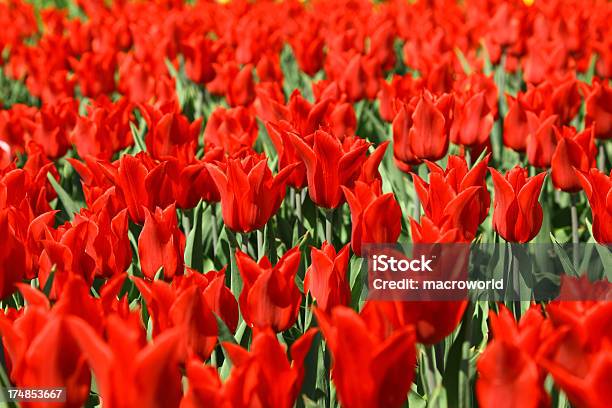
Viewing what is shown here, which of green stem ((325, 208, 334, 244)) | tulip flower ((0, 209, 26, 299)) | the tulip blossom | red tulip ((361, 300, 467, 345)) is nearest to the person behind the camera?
red tulip ((361, 300, 467, 345))

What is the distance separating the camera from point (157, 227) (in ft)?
6.92

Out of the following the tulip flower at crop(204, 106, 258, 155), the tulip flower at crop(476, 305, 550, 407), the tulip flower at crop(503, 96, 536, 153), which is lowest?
the tulip flower at crop(476, 305, 550, 407)

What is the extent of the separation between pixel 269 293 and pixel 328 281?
5.4 inches

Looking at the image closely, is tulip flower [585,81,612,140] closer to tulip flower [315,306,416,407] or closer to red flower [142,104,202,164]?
red flower [142,104,202,164]

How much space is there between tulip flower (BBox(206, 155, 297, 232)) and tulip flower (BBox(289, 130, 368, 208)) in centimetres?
9

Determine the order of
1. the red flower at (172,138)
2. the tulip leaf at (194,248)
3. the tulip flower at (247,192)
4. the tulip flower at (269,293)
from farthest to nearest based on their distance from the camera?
1. the red flower at (172,138)
2. the tulip leaf at (194,248)
3. the tulip flower at (247,192)
4. the tulip flower at (269,293)

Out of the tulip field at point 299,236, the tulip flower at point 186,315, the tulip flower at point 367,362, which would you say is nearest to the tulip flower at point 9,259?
the tulip field at point 299,236

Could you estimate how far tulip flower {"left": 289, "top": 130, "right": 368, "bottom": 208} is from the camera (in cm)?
233

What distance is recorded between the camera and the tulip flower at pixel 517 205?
210 centimetres

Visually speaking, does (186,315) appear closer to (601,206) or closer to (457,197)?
(457,197)

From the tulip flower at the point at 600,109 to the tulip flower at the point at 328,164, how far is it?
1.09 metres

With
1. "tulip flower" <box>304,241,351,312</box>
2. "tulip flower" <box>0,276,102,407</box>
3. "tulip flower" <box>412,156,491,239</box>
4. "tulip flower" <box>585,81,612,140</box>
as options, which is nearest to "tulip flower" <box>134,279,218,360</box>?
"tulip flower" <box>0,276,102,407</box>

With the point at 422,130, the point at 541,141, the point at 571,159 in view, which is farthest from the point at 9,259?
the point at 541,141

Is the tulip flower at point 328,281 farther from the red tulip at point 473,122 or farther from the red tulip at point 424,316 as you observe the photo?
the red tulip at point 473,122
